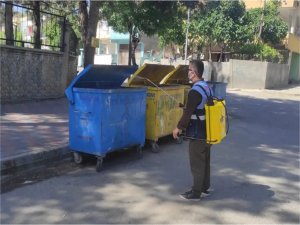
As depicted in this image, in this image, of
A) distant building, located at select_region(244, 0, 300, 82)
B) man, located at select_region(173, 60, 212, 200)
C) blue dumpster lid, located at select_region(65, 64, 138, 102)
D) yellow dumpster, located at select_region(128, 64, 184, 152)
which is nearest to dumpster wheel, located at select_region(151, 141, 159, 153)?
yellow dumpster, located at select_region(128, 64, 184, 152)

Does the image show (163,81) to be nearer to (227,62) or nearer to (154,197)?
(154,197)

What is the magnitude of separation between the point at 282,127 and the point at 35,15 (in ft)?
26.9

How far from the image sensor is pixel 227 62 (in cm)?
2703

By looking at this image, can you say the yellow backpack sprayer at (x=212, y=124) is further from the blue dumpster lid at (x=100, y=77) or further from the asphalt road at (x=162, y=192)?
the blue dumpster lid at (x=100, y=77)

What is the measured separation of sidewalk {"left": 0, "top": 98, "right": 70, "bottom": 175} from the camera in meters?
6.22

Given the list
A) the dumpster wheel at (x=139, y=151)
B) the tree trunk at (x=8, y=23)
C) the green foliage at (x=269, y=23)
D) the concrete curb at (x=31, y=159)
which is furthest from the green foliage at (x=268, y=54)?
the concrete curb at (x=31, y=159)

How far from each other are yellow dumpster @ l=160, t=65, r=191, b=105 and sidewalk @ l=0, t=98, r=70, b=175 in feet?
7.67

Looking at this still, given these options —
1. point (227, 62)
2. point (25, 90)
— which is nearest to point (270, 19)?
point (227, 62)

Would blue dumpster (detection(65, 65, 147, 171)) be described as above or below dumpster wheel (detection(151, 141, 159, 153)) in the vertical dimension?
above

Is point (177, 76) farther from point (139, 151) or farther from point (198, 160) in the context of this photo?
point (198, 160)

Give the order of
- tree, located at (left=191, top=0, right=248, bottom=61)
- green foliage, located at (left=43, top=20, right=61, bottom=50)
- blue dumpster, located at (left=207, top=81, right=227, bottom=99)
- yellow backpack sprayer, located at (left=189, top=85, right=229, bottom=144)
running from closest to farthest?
yellow backpack sprayer, located at (left=189, top=85, right=229, bottom=144), blue dumpster, located at (left=207, top=81, right=227, bottom=99), green foliage, located at (left=43, top=20, right=61, bottom=50), tree, located at (left=191, top=0, right=248, bottom=61)

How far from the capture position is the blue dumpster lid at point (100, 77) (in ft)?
21.0

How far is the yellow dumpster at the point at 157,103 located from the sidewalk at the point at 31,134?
1514mm

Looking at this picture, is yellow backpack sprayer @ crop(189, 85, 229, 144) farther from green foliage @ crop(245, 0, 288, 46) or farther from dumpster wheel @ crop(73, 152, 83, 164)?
green foliage @ crop(245, 0, 288, 46)
